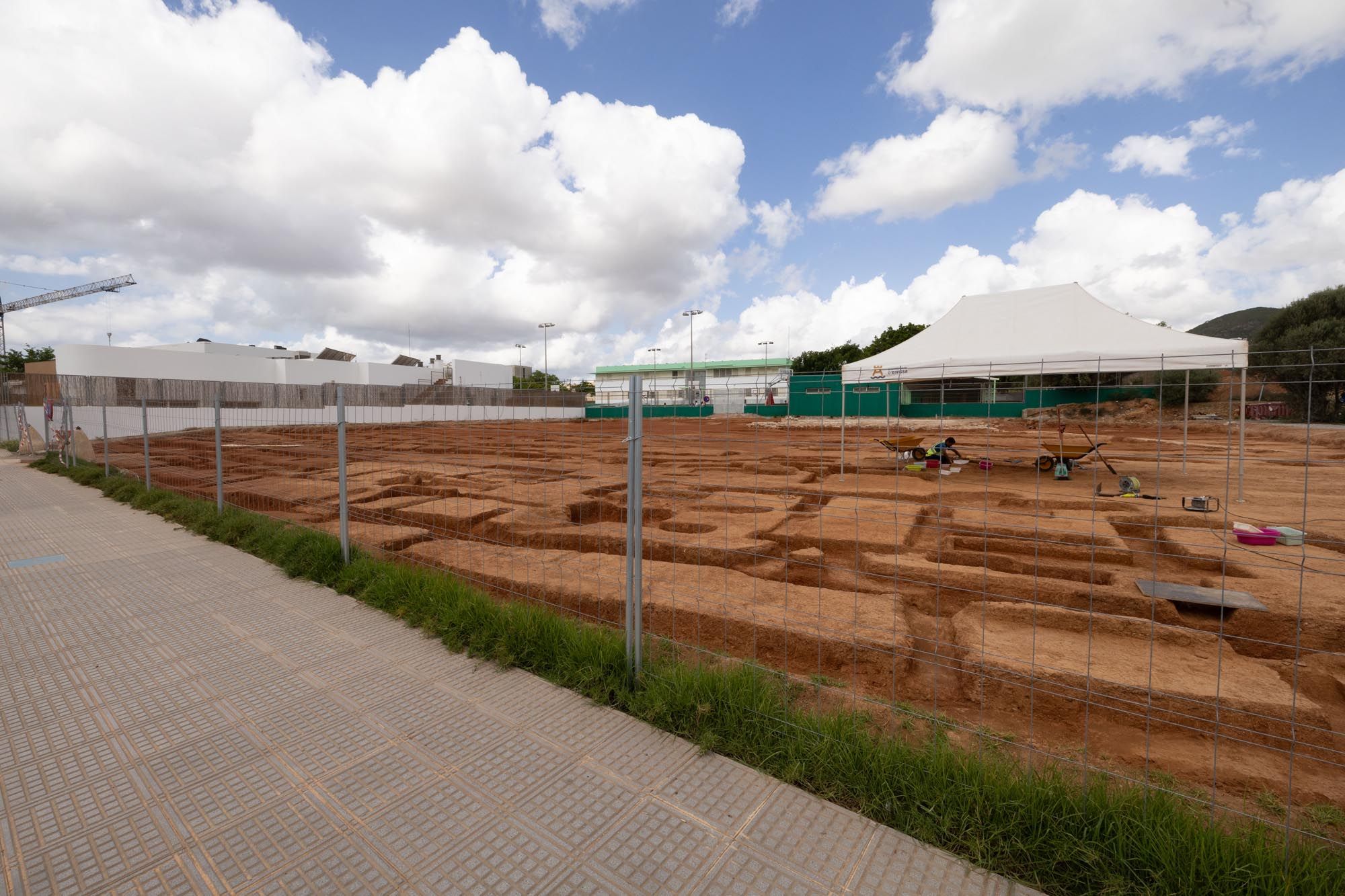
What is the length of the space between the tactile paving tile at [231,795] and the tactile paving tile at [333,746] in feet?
0.26

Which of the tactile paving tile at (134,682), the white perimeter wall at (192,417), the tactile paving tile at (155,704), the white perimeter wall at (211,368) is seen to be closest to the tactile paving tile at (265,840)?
the tactile paving tile at (155,704)

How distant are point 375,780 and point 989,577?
15.2 ft

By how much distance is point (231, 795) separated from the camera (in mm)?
2299

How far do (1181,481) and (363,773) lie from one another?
43.1 ft

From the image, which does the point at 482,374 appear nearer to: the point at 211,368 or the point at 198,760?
the point at 211,368

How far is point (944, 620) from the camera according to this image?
4.34 m

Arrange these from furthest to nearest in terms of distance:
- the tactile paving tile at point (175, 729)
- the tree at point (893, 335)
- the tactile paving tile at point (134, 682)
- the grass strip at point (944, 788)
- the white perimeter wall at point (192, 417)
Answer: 1. the tree at point (893, 335)
2. the white perimeter wall at point (192, 417)
3. the tactile paving tile at point (134, 682)
4. the tactile paving tile at point (175, 729)
5. the grass strip at point (944, 788)

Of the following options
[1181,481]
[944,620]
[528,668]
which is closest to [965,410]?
[1181,481]

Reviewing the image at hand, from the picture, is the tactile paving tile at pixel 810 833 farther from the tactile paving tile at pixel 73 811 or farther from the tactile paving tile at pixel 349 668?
the tactile paving tile at pixel 73 811

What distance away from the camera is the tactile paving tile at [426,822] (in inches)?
79.6

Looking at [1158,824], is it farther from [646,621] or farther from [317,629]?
[317,629]

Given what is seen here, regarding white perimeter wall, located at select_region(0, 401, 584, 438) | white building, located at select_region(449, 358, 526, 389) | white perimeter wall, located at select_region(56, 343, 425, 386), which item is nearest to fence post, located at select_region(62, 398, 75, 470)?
white perimeter wall, located at select_region(0, 401, 584, 438)

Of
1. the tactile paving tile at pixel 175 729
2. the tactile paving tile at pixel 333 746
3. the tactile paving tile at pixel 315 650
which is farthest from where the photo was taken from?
the tactile paving tile at pixel 315 650

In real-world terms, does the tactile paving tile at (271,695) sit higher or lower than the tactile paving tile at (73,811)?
higher
